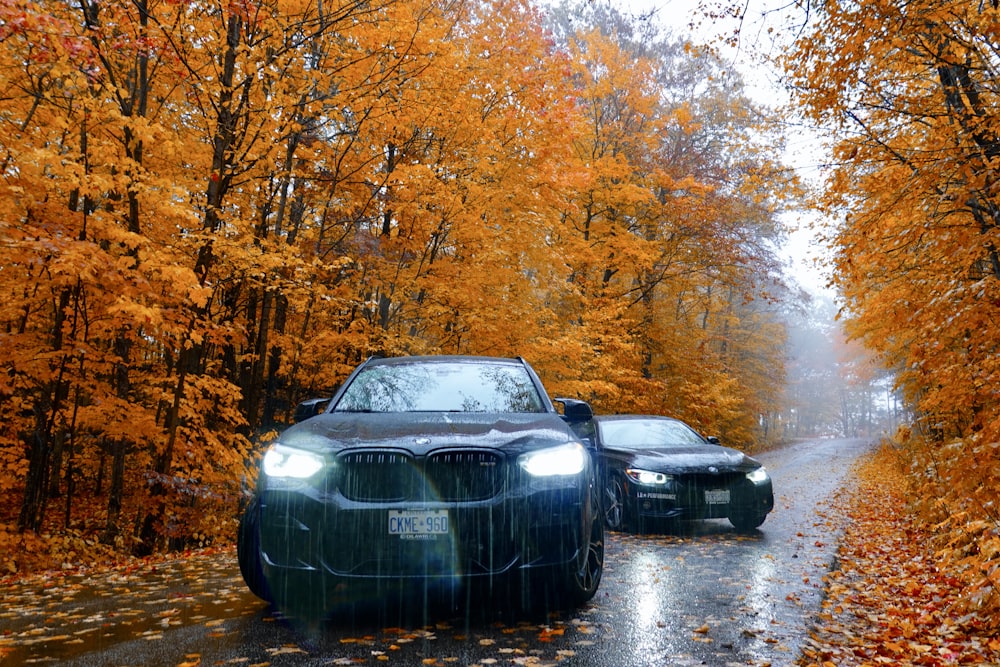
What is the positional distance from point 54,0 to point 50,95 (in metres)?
1.27

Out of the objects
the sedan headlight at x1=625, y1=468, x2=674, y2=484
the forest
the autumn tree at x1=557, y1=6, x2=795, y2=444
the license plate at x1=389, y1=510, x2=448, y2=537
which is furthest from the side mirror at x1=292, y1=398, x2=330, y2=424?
the autumn tree at x1=557, y1=6, x2=795, y2=444

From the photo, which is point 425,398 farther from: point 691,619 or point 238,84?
point 238,84

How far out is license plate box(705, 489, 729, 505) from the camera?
25.8ft

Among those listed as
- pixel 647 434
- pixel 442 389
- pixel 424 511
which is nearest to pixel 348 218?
pixel 647 434

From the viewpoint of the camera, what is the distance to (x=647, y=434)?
9430mm

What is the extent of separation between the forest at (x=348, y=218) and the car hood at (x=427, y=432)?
→ 3.04 meters

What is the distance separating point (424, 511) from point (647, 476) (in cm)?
499

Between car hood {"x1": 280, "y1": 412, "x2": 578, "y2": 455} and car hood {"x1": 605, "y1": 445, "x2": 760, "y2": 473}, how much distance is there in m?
4.01

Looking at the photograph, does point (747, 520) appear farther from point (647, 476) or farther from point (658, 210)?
point (658, 210)

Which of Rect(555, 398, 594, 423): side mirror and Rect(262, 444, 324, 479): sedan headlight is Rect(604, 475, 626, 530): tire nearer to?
Rect(555, 398, 594, 423): side mirror

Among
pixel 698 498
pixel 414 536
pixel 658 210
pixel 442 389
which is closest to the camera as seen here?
pixel 414 536

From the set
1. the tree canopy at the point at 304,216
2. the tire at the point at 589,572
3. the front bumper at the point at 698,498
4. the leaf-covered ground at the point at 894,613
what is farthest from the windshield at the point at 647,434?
the tire at the point at 589,572

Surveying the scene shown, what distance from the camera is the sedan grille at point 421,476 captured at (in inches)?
145

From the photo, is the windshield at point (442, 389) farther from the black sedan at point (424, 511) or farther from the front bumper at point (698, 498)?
the front bumper at point (698, 498)
